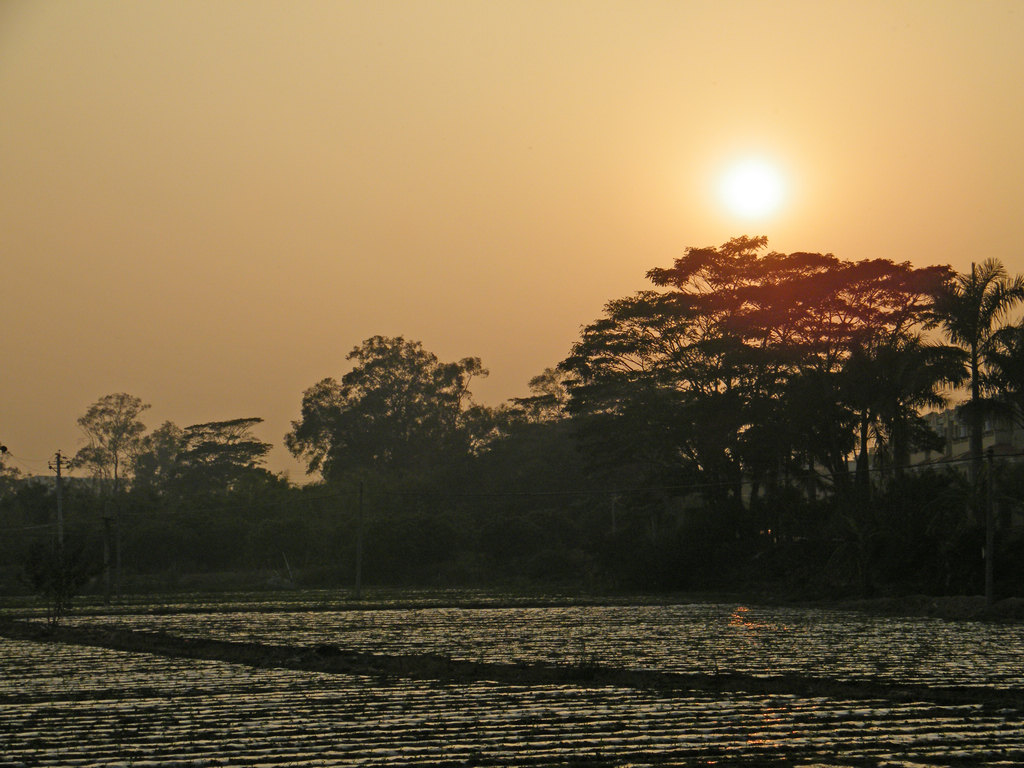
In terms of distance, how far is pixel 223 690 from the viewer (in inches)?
586

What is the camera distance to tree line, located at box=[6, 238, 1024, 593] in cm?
3753

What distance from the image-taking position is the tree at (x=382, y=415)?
8169 cm

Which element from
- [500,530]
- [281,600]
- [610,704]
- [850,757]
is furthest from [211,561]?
[850,757]

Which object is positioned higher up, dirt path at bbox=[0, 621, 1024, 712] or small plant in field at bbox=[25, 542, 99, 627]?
small plant in field at bbox=[25, 542, 99, 627]

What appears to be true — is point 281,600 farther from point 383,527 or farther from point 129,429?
point 129,429

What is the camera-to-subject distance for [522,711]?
41.5 feet

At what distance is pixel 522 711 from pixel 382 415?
70.0 meters

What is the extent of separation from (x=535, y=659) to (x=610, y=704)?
5503 mm

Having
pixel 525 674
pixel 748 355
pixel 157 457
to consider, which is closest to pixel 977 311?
pixel 748 355

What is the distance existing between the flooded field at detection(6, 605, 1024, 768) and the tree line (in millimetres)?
12317

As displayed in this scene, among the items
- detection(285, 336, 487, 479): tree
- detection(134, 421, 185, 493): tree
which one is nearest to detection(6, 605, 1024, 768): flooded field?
detection(285, 336, 487, 479): tree

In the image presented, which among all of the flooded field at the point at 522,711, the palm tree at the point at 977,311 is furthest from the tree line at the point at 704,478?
the flooded field at the point at 522,711

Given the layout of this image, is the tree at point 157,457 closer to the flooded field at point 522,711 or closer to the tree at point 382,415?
the tree at point 382,415

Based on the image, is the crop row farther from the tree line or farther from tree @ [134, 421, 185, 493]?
tree @ [134, 421, 185, 493]
